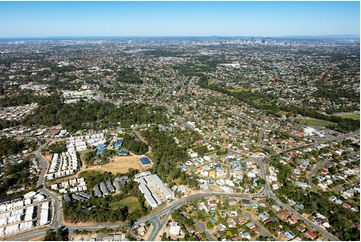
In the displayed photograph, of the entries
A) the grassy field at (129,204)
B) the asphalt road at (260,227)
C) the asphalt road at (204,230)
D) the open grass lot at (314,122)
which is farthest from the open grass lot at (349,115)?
the grassy field at (129,204)

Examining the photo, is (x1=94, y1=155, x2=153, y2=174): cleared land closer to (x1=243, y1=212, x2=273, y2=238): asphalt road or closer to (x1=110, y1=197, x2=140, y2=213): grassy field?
(x1=110, y1=197, x2=140, y2=213): grassy field

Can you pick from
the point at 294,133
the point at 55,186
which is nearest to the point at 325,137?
the point at 294,133

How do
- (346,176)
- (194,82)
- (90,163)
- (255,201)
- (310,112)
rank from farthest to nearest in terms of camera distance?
1. (194,82)
2. (310,112)
3. (90,163)
4. (346,176)
5. (255,201)

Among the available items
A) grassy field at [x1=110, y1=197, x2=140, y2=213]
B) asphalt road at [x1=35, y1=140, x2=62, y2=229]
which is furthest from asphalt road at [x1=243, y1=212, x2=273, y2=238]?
asphalt road at [x1=35, y1=140, x2=62, y2=229]

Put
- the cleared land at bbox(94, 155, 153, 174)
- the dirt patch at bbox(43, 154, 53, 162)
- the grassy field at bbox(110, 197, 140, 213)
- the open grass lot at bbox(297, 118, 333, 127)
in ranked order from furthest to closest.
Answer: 1. the open grass lot at bbox(297, 118, 333, 127)
2. the dirt patch at bbox(43, 154, 53, 162)
3. the cleared land at bbox(94, 155, 153, 174)
4. the grassy field at bbox(110, 197, 140, 213)

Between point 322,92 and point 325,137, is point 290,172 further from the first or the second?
point 322,92

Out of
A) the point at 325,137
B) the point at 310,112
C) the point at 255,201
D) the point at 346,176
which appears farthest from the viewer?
the point at 310,112

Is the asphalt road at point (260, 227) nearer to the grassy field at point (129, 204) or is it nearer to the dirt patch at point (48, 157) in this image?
the grassy field at point (129, 204)
